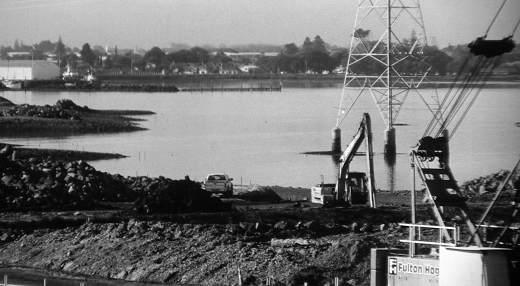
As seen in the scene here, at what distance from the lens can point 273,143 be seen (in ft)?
246

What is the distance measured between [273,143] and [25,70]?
109 metres

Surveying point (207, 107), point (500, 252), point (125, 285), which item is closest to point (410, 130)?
point (207, 107)

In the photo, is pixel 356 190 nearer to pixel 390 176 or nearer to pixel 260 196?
pixel 260 196

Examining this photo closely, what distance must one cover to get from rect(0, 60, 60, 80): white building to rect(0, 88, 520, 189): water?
182 ft

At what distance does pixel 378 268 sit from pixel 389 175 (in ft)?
117

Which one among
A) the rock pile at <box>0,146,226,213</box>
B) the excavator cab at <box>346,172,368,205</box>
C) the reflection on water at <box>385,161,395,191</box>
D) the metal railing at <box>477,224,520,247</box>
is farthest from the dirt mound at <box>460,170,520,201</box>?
the metal railing at <box>477,224,520,247</box>

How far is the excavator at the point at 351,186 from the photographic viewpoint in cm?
3212

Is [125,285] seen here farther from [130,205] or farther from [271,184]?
[271,184]

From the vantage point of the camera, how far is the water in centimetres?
5225

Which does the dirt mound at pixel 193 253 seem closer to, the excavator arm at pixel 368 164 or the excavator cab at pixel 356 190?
the excavator arm at pixel 368 164

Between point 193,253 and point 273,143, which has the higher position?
point 193,253

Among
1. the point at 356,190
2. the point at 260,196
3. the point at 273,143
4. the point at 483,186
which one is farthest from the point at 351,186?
the point at 273,143

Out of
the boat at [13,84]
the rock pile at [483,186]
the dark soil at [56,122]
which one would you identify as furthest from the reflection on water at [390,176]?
the boat at [13,84]

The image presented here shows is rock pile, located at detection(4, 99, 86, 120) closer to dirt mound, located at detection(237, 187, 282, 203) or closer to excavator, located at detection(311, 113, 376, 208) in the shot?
dirt mound, located at detection(237, 187, 282, 203)
